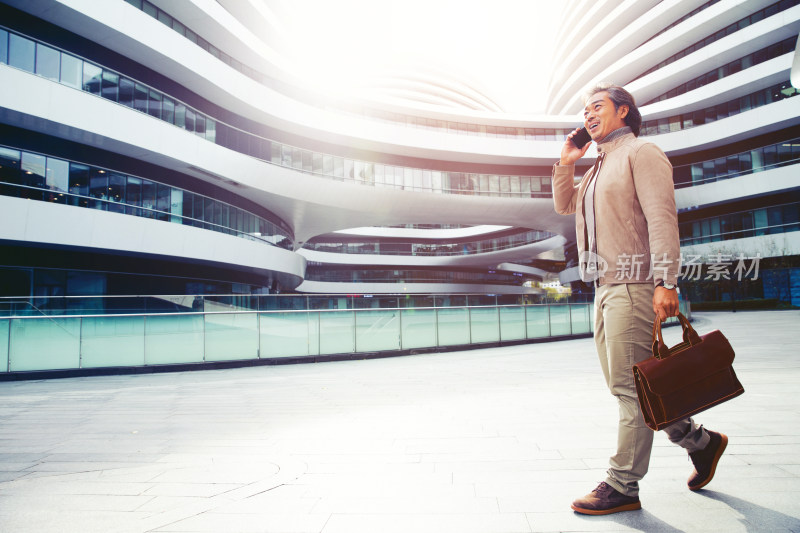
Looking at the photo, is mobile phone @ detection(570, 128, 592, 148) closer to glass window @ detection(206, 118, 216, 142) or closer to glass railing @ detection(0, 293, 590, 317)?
glass railing @ detection(0, 293, 590, 317)

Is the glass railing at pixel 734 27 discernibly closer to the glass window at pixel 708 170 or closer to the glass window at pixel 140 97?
the glass window at pixel 708 170

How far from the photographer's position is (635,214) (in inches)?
107

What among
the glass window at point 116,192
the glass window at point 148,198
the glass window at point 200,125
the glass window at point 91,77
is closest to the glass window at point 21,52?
the glass window at point 91,77

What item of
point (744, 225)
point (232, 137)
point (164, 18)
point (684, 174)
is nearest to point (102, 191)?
point (232, 137)

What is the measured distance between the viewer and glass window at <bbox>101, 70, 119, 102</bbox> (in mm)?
20312

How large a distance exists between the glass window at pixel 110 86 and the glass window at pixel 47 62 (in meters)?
1.86

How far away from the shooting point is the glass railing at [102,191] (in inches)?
706

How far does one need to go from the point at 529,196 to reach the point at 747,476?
125 feet

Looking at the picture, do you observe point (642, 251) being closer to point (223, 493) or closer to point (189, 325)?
point (223, 493)

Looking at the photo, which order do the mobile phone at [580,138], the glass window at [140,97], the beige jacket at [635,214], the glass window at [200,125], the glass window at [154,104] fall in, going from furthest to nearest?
the glass window at [200,125]
the glass window at [154,104]
the glass window at [140,97]
the mobile phone at [580,138]
the beige jacket at [635,214]

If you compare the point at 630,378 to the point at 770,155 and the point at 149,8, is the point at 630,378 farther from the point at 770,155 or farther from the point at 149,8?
the point at 770,155

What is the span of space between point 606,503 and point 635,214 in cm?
156

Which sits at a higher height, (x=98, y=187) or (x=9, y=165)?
(x=9, y=165)

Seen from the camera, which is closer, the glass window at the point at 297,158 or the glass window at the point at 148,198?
the glass window at the point at 148,198
